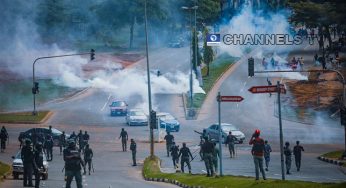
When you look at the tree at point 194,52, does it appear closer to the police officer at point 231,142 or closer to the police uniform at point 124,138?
the police uniform at point 124,138

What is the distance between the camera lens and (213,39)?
85500mm

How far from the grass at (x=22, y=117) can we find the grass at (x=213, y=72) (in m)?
14.0

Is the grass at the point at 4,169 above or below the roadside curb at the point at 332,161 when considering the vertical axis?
above

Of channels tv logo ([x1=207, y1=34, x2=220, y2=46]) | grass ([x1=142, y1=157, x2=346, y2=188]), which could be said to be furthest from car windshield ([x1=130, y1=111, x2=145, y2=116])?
grass ([x1=142, y1=157, x2=346, y2=188])

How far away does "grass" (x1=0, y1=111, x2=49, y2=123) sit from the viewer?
207 ft

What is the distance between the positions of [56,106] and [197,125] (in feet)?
52.7

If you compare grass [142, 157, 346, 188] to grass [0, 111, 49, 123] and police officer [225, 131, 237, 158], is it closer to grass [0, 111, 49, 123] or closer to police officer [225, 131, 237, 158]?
police officer [225, 131, 237, 158]

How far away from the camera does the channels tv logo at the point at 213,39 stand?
8394 cm

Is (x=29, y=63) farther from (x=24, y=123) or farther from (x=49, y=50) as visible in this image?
(x=24, y=123)

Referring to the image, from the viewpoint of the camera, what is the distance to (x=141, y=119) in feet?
202

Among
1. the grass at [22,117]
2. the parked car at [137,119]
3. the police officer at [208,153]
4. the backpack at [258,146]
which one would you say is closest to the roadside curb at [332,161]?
the police officer at [208,153]

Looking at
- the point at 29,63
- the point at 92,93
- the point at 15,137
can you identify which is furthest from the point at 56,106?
the point at 15,137

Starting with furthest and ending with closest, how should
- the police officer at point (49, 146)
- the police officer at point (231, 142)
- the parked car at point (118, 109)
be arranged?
the parked car at point (118, 109) < the police officer at point (231, 142) < the police officer at point (49, 146)

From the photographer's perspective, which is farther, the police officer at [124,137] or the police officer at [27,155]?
the police officer at [124,137]
